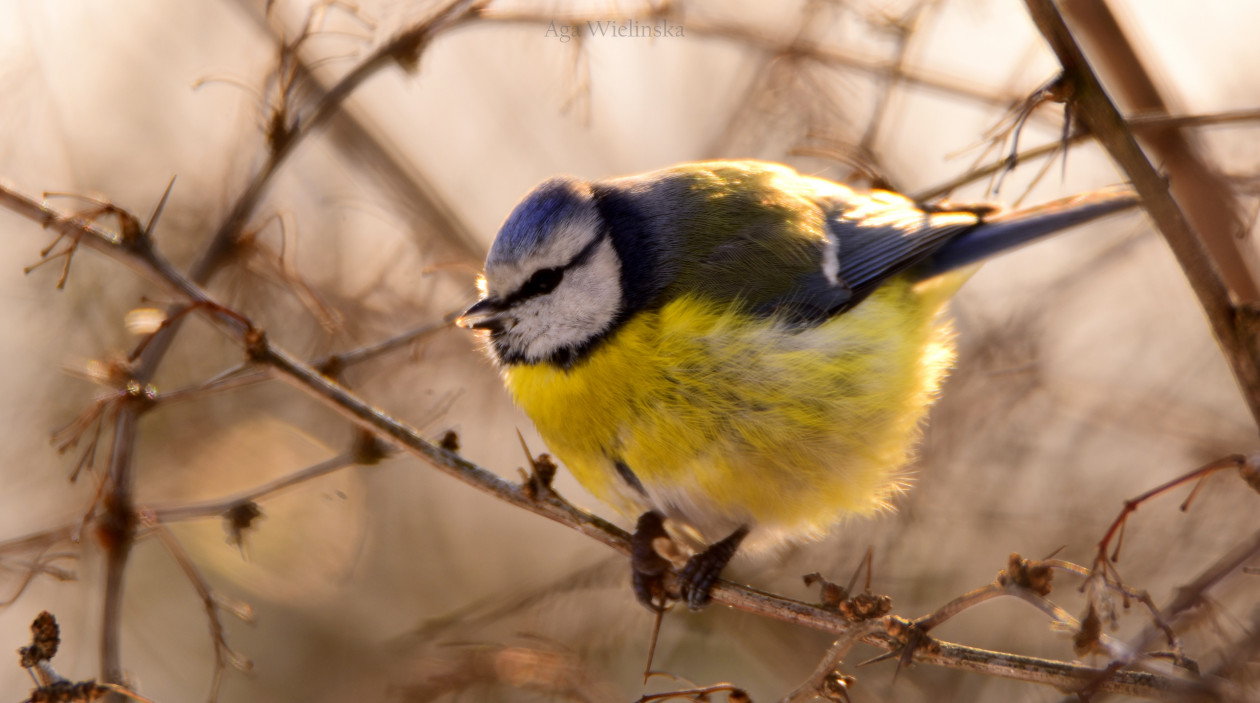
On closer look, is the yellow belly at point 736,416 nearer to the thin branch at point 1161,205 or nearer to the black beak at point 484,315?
the black beak at point 484,315

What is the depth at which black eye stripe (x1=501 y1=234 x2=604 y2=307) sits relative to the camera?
282 cm

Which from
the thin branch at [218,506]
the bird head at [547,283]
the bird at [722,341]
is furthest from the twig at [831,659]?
the bird head at [547,283]

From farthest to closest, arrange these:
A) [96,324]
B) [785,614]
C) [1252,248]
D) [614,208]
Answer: [96,324] < [614,208] < [1252,248] < [785,614]

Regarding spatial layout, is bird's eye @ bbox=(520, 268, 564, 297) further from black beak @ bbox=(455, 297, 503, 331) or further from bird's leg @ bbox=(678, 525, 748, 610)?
bird's leg @ bbox=(678, 525, 748, 610)

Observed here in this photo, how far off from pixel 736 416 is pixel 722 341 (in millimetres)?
214

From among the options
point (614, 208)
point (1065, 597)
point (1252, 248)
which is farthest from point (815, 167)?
point (1065, 597)

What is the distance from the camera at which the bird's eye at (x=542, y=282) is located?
283 centimetres

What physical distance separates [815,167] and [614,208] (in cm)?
123

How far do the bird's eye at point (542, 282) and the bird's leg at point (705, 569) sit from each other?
2.96 feet

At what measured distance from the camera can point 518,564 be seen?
173 inches

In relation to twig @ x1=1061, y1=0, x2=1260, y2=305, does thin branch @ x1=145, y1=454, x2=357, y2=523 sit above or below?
below

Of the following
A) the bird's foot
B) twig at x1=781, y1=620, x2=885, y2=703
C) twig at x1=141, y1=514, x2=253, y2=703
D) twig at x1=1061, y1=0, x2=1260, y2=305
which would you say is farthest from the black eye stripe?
twig at x1=1061, y1=0, x2=1260, y2=305

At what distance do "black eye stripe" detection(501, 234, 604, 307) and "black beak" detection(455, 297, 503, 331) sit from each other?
0.03 m

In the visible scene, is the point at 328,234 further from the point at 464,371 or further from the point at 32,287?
the point at 32,287
